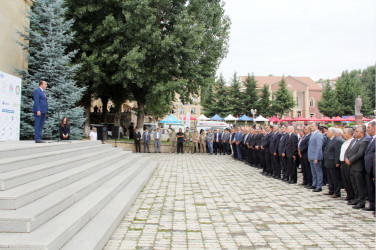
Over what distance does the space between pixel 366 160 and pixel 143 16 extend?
55.3 feet

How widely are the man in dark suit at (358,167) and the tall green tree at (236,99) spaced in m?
45.3

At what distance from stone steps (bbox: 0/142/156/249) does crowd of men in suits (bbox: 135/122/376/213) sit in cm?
537

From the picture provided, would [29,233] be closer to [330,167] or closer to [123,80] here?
[330,167]

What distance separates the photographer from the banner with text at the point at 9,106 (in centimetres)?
1061

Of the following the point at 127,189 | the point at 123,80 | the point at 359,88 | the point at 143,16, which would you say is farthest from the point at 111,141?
the point at 359,88

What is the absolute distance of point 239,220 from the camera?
5941mm

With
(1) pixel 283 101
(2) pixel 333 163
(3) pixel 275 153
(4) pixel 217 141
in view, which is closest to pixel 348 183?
(2) pixel 333 163

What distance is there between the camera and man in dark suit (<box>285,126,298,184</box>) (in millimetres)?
10422

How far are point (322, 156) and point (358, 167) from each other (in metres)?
1.97

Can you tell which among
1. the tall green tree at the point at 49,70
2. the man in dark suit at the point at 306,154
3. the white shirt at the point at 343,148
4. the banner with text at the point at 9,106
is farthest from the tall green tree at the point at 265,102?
the white shirt at the point at 343,148

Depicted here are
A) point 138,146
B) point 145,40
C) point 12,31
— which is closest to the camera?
point 12,31

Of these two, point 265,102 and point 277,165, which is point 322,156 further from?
point 265,102

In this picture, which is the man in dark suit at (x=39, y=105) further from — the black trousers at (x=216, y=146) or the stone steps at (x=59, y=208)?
the black trousers at (x=216, y=146)

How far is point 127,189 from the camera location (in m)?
8.00
